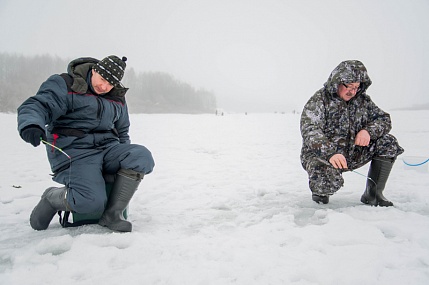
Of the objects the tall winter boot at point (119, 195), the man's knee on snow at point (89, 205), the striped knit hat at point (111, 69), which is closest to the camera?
the man's knee on snow at point (89, 205)

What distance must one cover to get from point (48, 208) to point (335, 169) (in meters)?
2.74

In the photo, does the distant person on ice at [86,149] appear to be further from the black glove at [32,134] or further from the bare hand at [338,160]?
the bare hand at [338,160]

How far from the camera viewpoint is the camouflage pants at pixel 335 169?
8.95 feet

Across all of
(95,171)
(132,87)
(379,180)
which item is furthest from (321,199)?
(132,87)

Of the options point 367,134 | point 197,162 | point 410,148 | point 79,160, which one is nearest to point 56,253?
point 79,160

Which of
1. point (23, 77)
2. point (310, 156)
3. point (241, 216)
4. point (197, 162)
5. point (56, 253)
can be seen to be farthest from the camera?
point (23, 77)

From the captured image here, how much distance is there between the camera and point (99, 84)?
2.42m

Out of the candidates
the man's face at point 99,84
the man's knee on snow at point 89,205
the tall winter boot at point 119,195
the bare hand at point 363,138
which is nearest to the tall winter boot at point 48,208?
the man's knee on snow at point 89,205

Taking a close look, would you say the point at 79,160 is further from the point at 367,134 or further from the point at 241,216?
the point at 367,134

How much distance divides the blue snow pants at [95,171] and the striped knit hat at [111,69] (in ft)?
2.06

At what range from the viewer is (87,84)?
2.39 metres

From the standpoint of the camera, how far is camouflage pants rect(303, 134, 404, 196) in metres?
2.73

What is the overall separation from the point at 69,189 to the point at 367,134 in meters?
2.90

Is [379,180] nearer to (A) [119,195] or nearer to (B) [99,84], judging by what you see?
(A) [119,195]
